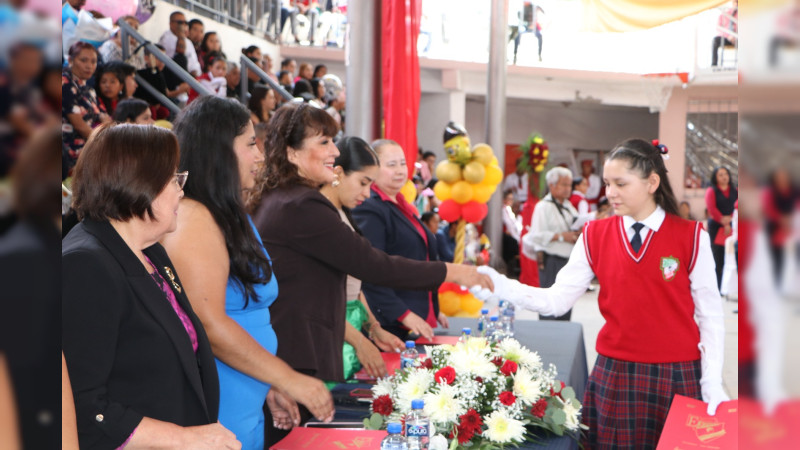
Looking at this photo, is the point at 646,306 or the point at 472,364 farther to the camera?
the point at 646,306

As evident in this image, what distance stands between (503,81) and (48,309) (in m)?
10.2

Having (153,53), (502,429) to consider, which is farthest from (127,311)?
(153,53)

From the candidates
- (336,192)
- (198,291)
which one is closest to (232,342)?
(198,291)

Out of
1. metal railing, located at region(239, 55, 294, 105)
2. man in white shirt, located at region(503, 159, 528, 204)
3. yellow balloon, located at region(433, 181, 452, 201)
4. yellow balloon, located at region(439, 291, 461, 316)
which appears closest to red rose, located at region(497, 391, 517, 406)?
yellow balloon, located at region(439, 291, 461, 316)

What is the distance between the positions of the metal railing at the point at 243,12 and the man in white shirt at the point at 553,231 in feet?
15.7

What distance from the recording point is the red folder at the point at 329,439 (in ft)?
5.48

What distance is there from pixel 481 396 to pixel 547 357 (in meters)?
1.22

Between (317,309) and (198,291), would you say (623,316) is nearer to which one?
(317,309)

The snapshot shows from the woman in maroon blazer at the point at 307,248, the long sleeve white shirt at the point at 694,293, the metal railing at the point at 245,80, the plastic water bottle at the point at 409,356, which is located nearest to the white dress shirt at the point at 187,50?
the metal railing at the point at 245,80

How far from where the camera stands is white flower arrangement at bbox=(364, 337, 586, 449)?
1755mm

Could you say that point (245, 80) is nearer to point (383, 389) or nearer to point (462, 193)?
point (462, 193)

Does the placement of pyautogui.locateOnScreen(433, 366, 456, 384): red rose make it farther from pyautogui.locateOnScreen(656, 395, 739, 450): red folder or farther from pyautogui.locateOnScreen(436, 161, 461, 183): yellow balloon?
pyautogui.locateOnScreen(436, 161, 461, 183): yellow balloon

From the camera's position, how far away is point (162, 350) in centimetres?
128

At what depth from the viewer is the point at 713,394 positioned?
199 cm
